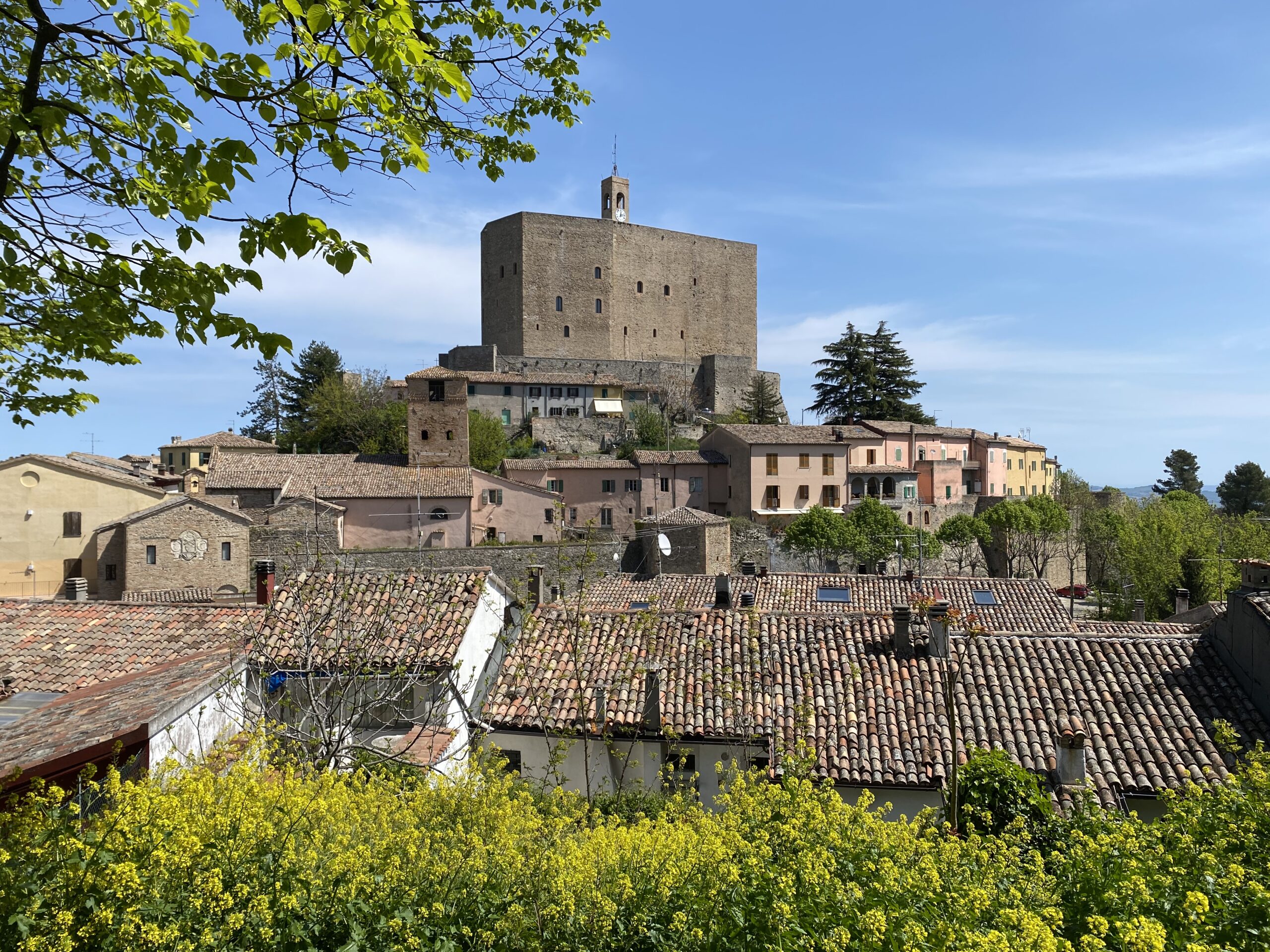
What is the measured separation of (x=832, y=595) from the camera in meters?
22.2

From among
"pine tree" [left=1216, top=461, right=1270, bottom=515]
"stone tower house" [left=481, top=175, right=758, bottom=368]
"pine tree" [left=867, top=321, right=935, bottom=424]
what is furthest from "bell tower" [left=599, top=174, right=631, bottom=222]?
"pine tree" [left=1216, top=461, right=1270, bottom=515]

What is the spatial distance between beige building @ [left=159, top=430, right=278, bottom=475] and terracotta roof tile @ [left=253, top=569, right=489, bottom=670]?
37295mm

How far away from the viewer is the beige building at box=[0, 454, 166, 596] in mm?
30734

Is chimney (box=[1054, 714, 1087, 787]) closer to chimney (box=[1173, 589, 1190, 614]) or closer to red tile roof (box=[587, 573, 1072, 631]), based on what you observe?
red tile roof (box=[587, 573, 1072, 631])

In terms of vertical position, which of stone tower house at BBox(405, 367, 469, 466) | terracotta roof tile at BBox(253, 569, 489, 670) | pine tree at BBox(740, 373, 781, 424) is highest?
pine tree at BBox(740, 373, 781, 424)

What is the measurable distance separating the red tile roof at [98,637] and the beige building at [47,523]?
21.8 m

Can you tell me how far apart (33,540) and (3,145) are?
1312 inches

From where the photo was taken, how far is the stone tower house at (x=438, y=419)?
3991 cm

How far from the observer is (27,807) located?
4.31 meters

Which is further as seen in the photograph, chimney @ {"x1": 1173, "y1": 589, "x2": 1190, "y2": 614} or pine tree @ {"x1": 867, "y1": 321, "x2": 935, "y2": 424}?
pine tree @ {"x1": 867, "y1": 321, "x2": 935, "y2": 424}

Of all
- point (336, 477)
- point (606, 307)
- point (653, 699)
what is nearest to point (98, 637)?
point (653, 699)

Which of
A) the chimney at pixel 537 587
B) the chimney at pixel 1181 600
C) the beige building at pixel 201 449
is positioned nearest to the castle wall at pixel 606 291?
the beige building at pixel 201 449

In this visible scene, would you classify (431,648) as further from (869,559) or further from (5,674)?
(869,559)

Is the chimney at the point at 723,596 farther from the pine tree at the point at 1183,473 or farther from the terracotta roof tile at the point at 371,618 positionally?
the pine tree at the point at 1183,473
